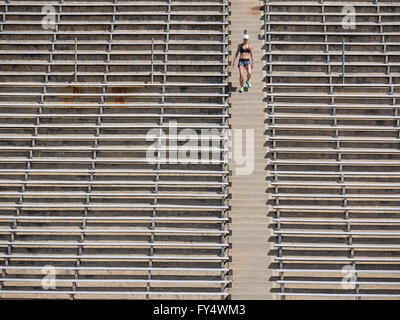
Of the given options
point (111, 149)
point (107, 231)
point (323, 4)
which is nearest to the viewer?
point (107, 231)

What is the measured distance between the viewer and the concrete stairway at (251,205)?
34.3ft

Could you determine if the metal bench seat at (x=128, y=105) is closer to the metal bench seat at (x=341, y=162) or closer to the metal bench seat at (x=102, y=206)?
the metal bench seat at (x=341, y=162)

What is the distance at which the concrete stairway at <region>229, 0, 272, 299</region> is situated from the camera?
1047 cm

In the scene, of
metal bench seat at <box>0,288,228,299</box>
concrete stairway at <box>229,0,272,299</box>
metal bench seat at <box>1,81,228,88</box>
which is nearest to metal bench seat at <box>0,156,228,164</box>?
concrete stairway at <box>229,0,272,299</box>

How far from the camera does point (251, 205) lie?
36.8 ft

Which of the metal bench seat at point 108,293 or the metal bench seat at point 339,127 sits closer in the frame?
the metal bench seat at point 108,293

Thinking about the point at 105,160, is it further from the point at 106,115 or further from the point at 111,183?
the point at 106,115

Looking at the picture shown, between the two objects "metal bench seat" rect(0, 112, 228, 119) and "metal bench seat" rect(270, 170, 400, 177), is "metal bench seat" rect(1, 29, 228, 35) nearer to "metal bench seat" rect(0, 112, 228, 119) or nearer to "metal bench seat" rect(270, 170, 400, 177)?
"metal bench seat" rect(0, 112, 228, 119)

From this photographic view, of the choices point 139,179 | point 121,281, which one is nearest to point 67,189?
point 139,179

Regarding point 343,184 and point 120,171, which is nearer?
point 343,184

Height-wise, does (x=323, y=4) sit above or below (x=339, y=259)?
above

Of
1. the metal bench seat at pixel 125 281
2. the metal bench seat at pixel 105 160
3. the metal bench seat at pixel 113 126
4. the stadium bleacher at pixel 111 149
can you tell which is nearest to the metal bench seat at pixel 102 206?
the stadium bleacher at pixel 111 149

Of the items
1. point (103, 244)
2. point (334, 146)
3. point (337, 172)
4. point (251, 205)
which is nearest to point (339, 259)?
point (337, 172)
